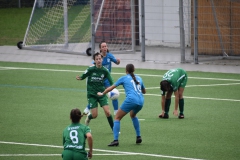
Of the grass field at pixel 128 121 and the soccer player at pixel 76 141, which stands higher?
the soccer player at pixel 76 141

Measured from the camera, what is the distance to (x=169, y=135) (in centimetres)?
1553

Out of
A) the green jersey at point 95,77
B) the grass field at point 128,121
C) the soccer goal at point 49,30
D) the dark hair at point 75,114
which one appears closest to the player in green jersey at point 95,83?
the green jersey at point 95,77

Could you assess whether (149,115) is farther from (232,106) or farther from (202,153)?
(202,153)

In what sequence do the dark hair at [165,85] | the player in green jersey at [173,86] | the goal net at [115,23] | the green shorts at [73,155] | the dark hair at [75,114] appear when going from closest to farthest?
the green shorts at [73,155] < the dark hair at [75,114] < the dark hair at [165,85] < the player in green jersey at [173,86] < the goal net at [115,23]

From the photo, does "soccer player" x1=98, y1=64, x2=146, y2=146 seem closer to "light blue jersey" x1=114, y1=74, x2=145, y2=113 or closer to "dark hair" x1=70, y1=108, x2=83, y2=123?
"light blue jersey" x1=114, y1=74, x2=145, y2=113

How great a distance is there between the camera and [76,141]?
34.9 feet

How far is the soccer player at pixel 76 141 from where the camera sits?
10.6 meters

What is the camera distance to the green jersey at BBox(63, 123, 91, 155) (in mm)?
10641

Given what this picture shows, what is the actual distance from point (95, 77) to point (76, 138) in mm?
→ 4988

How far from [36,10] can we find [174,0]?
7.26m

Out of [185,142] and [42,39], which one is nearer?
[185,142]

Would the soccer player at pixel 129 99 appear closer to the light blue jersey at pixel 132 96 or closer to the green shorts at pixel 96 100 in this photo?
the light blue jersey at pixel 132 96

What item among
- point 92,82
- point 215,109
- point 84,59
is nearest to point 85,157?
point 92,82

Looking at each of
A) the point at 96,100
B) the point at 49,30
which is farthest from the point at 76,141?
the point at 49,30
